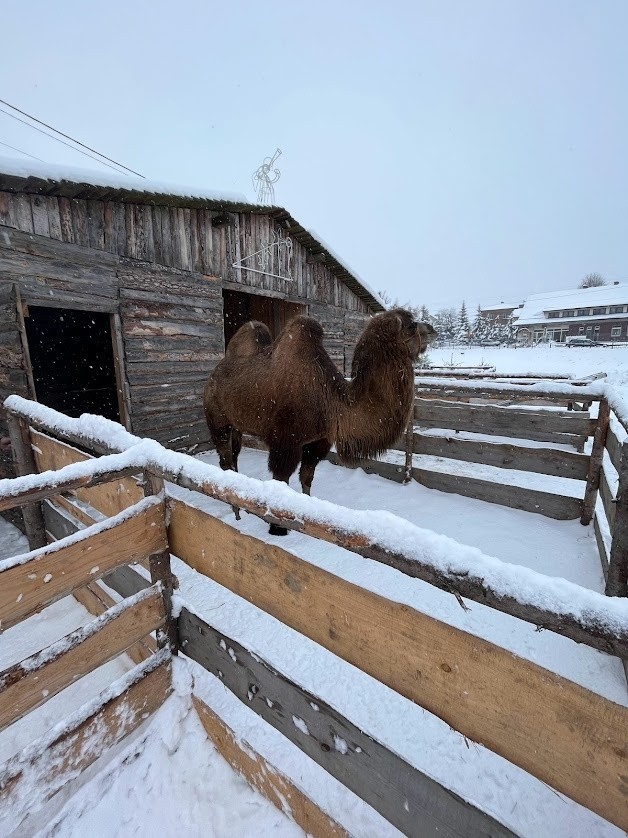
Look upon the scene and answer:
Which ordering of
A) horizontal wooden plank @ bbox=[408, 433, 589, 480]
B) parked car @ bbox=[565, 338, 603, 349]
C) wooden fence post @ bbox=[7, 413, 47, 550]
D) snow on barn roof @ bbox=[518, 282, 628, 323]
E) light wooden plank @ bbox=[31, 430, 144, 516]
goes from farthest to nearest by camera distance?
snow on barn roof @ bbox=[518, 282, 628, 323] < parked car @ bbox=[565, 338, 603, 349] < horizontal wooden plank @ bbox=[408, 433, 589, 480] < wooden fence post @ bbox=[7, 413, 47, 550] < light wooden plank @ bbox=[31, 430, 144, 516]

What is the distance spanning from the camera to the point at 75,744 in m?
1.59

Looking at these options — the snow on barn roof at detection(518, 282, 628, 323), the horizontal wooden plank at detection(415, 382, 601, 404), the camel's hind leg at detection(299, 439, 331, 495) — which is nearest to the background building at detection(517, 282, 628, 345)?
the snow on barn roof at detection(518, 282, 628, 323)

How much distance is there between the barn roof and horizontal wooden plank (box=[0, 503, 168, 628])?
4.44m

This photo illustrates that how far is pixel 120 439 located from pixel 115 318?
4.35 meters

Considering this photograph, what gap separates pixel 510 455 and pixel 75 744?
463 centimetres

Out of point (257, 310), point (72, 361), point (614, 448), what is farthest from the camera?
point (257, 310)

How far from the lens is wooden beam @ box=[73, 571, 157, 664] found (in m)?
2.01

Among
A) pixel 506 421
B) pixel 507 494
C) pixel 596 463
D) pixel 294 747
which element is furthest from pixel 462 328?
pixel 294 747

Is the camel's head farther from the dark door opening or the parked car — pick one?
the parked car

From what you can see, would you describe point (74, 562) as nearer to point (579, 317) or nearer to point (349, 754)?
point (349, 754)

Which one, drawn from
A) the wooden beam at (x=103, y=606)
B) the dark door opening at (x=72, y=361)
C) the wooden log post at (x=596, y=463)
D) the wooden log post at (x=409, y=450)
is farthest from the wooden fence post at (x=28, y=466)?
the dark door opening at (x=72, y=361)

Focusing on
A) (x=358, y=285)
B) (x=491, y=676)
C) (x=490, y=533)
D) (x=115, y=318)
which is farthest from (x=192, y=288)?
(x=491, y=676)

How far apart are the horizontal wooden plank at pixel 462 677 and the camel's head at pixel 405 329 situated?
2.82 m

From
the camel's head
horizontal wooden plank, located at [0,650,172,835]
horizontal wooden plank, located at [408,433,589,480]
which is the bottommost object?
horizontal wooden plank, located at [0,650,172,835]
